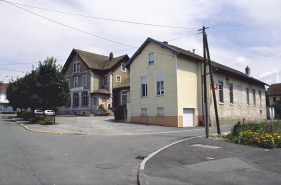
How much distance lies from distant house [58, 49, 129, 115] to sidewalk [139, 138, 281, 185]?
93.2 ft

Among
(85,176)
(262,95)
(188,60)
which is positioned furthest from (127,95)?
(85,176)

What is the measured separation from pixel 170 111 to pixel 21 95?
70.4ft

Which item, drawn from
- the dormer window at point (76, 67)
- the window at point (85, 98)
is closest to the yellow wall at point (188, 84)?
the window at point (85, 98)

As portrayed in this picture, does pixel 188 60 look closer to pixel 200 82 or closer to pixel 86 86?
pixel 200 82

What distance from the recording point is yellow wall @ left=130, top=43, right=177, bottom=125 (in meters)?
23.2

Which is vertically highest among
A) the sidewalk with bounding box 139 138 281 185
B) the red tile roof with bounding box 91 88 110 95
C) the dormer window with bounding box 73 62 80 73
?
the dormer window with bounding box 73 62 80 73

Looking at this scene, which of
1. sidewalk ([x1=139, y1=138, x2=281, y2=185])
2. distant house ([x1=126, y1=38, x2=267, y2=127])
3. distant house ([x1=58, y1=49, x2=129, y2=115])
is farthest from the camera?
distant house ([x1=58, y1=49, x2=129, y2=115])

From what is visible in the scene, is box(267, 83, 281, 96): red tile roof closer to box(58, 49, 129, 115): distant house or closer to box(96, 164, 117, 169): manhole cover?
box(58, 49, 129, 115): distant house

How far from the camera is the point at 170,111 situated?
23.1 meters

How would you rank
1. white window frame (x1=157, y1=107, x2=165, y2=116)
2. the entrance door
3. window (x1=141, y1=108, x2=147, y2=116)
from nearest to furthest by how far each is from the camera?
the entrance door < white window frame (x1=157, y1=107, x2=165, y2=116) < window (x1=141, y1=108, x2=147, y2=116)

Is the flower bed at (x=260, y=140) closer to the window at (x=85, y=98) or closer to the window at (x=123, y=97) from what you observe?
the window at (x=123, y=97)

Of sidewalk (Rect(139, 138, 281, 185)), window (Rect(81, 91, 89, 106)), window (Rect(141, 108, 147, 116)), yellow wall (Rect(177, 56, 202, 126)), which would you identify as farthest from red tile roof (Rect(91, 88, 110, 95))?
sidewalk (Rect(139, 138, 281, 185))

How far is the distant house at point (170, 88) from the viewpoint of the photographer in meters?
23.1

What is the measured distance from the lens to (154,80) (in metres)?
24.8
